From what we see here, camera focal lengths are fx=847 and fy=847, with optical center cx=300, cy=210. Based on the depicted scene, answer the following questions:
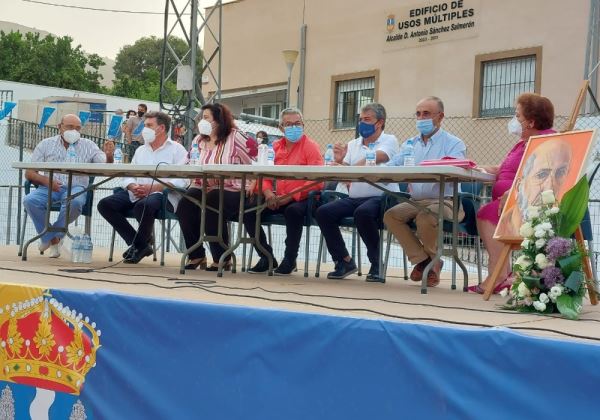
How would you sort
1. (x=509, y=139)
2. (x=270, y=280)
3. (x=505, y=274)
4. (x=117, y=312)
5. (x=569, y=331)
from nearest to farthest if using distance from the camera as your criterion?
(x=569, y=331)
(x=117, y=312)
(x=505, y=274)
(x=270, y=280)
(x=509, y=139)

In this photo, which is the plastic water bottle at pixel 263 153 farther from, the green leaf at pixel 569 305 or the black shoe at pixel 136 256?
the green leaf at pixel 569 305

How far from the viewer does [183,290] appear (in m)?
4.35

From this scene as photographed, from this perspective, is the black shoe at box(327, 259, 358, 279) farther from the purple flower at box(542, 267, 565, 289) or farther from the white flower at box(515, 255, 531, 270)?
the purple flower at box(542, 267, 565, 289)

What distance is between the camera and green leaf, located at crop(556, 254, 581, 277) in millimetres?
3713

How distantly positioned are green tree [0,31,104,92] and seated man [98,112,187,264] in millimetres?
38755

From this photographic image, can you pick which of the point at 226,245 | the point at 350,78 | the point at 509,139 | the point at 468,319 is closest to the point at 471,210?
the point at 226,245

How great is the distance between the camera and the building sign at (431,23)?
54.6 feet

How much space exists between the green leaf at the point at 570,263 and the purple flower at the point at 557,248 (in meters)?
0.02

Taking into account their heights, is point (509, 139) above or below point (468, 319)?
above

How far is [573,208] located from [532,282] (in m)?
0.38

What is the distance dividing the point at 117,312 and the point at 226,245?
2.57 meters

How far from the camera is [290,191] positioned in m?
6.24

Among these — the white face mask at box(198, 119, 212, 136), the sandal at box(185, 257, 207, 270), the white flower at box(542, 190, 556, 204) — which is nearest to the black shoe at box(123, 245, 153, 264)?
the sandal at box(185, 257, 207, 270)

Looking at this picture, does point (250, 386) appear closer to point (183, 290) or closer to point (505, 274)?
point (183, 290)
